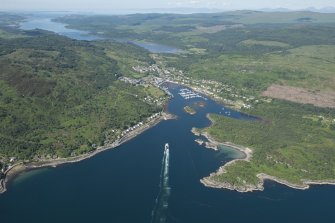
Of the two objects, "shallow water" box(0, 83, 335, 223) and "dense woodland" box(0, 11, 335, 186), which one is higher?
"dense woodland" box(0, 11, 335, 186)

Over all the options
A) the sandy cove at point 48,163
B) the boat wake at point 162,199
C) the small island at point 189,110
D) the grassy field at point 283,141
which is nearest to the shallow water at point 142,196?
the boat wake at point 162,199

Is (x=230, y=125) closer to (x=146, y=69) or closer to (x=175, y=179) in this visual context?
(x=175, y=179)

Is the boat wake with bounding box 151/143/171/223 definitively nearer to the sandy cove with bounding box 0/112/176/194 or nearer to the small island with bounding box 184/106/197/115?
the sandy cove with bounding box 0/112/176/194

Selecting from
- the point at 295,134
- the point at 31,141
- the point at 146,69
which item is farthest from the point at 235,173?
the point at 146,69

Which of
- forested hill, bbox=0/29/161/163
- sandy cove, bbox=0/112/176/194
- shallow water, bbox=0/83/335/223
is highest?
forested hill, bbox=0/29/161/163

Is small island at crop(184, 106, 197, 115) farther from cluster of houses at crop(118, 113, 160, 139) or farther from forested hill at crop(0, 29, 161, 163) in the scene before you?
cluster of houses at crop(118, 113, 160, 139)

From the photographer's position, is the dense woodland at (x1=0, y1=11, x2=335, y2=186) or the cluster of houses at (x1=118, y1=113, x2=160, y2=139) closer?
the dense woodland at (x1=0, y1=11, x2=335, y2=186)

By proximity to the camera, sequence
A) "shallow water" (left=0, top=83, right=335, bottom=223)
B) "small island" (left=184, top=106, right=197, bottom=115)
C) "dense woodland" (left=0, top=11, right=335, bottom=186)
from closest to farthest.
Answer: "shallow water" (left=0, top=83, right=335, bottom=223)
"dense woodland" (left=0, top=11, right=335, bottom=186)
"small island" (left=184, top=106, right=197, bottom=115)

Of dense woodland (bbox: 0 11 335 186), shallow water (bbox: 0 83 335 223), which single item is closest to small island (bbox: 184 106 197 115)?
dense woodland (bbox: 0 11 335 186)

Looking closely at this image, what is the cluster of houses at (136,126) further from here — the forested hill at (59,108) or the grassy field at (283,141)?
the grassy field at (283,141)

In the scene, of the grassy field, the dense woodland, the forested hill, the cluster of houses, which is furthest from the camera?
the cluster of houses
